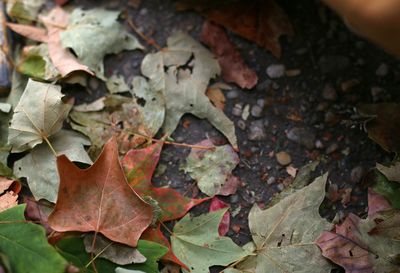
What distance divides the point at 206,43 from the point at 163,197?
502 mm

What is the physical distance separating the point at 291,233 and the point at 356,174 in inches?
10.0

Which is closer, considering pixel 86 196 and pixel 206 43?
pixel 86 196

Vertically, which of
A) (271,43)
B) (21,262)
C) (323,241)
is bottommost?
(323,241)

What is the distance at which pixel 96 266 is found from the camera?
3.91 feet

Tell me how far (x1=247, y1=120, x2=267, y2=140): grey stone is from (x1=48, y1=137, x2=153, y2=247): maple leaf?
372 mm

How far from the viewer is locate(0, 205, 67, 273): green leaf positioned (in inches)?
42.8

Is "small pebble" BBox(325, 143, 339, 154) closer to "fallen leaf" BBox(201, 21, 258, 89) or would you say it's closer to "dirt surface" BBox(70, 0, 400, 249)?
"dirt surface" BBox(70, 0, 400, 249)

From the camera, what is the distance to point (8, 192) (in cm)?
128

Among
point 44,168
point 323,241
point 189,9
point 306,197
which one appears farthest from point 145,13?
point 323,241

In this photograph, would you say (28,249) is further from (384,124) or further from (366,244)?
(384,124)

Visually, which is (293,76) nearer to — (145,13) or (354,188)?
(354,188)

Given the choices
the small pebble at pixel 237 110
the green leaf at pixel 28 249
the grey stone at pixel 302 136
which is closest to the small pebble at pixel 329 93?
the grey stone at pixel 302 136

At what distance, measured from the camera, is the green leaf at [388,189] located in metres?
1.28

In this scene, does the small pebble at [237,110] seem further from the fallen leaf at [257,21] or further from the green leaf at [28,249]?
the green leaf at [28,249]
